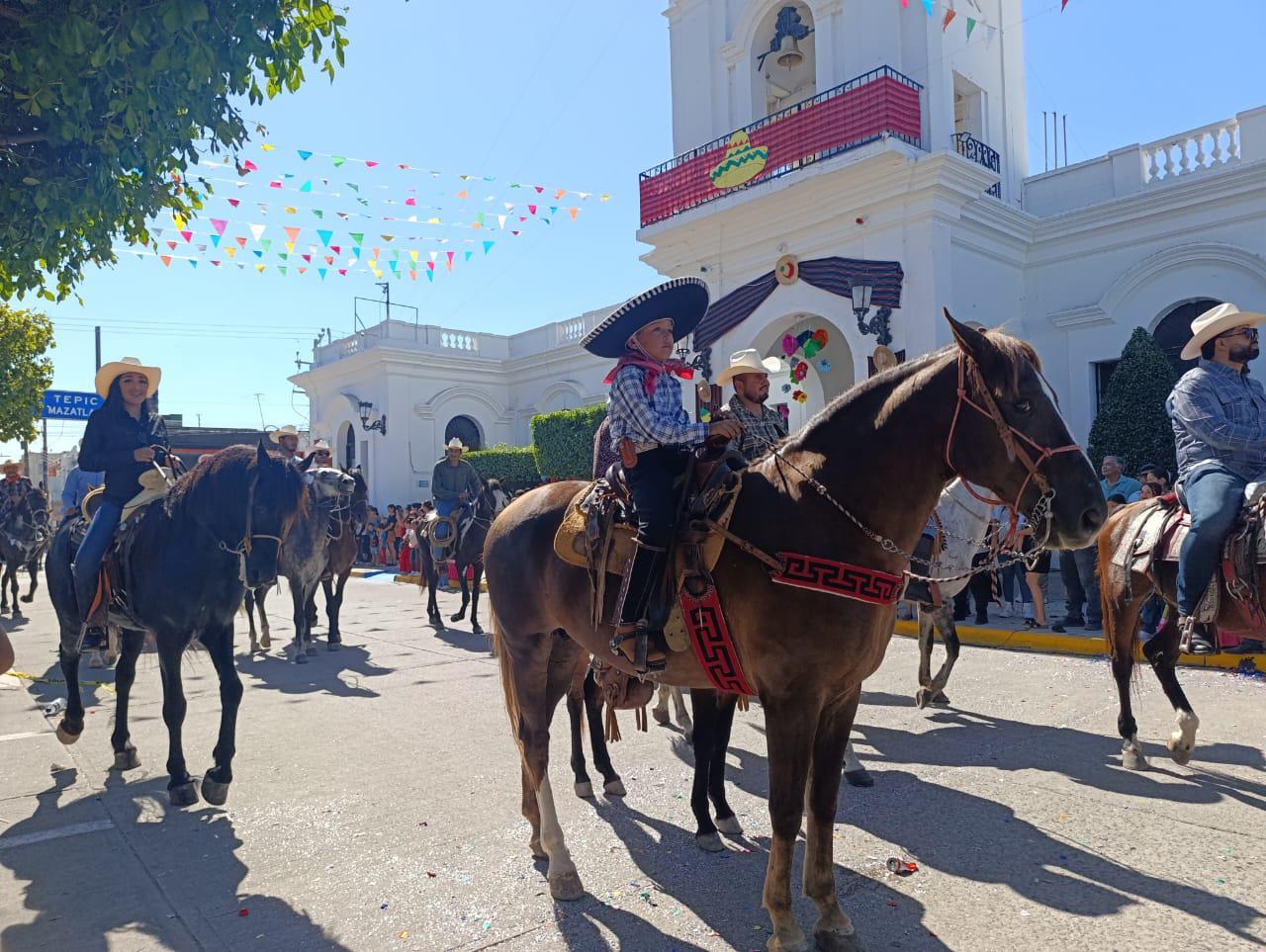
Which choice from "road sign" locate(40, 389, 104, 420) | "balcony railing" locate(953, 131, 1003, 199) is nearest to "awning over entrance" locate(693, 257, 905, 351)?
"balcony railing" locate(953, 131, 1003, 199)

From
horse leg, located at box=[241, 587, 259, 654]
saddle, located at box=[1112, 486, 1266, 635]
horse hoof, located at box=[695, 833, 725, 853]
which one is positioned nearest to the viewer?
horse hoof, located at box=[695, 833, 725, 853]

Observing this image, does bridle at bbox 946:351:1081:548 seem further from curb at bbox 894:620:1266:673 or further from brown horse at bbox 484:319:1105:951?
curb at bbox 894:620:1266:673

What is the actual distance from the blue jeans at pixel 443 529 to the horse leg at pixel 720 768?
8586 mm

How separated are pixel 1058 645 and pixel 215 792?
312 inches

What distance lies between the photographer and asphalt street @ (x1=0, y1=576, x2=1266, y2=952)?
10.7 feet

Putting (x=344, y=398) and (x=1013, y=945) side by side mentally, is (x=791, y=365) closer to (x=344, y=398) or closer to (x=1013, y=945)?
(x=1013, y=945)

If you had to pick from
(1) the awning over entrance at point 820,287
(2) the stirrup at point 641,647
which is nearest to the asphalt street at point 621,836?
(2) the stirrup at point 641,647

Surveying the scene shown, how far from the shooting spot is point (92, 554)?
5.45 m

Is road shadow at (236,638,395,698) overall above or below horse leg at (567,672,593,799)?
below

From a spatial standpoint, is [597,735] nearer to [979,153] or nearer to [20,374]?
[979,153]

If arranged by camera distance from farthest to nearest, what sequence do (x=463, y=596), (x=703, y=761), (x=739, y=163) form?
(x=739, y=163) → (x=463, y=596) → (x=703, y=761)

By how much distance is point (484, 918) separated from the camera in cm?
337

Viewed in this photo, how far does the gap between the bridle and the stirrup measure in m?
1.34

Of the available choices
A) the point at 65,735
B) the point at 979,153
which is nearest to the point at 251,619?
the point at 65,735
